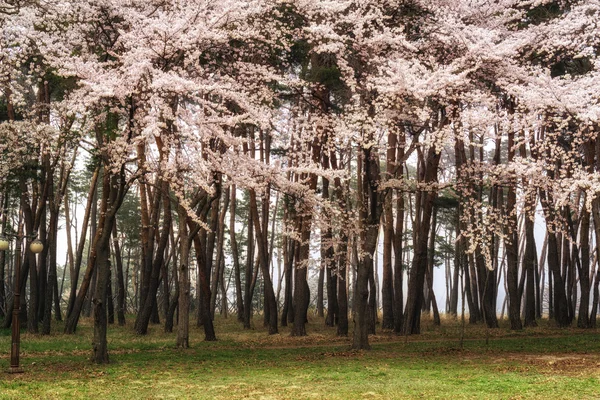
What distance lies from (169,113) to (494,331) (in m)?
13.9

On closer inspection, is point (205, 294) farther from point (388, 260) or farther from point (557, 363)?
point (557, 363)

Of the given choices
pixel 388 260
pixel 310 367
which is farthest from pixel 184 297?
pixel 388 260

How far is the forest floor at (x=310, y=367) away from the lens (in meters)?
10.9

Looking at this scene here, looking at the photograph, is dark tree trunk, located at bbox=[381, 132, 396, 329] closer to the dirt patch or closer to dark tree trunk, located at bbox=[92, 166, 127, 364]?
the dirt patch

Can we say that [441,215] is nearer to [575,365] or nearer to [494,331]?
[494,331]

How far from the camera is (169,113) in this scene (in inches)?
566

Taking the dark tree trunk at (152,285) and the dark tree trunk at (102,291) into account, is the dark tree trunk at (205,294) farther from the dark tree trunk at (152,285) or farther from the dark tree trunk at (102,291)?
the dark tree trunk at (102,291)

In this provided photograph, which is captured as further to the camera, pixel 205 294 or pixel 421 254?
pixel 421 254

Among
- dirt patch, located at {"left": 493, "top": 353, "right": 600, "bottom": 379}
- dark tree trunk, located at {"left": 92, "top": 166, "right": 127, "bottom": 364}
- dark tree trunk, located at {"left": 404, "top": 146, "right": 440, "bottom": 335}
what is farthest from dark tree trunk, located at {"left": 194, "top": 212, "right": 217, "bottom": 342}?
dirt patch, located at {"left": 493, "top": 353, "right": 600, "bottom": 379}

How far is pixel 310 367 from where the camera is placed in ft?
46.5

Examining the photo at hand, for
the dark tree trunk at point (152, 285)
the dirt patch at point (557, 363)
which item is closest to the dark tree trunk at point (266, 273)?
the dark tree trunk at point (152, 285)

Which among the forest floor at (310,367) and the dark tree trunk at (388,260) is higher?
the dark tree trunk at (388,260)

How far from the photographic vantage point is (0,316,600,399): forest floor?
1086 cm

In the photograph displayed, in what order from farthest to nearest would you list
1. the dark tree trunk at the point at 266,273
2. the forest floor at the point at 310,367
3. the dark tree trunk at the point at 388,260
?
the dark tree trunk at the point at 388,260, the dark tree trunk at the point at 266,273, the forest floor at the point at 310,367
